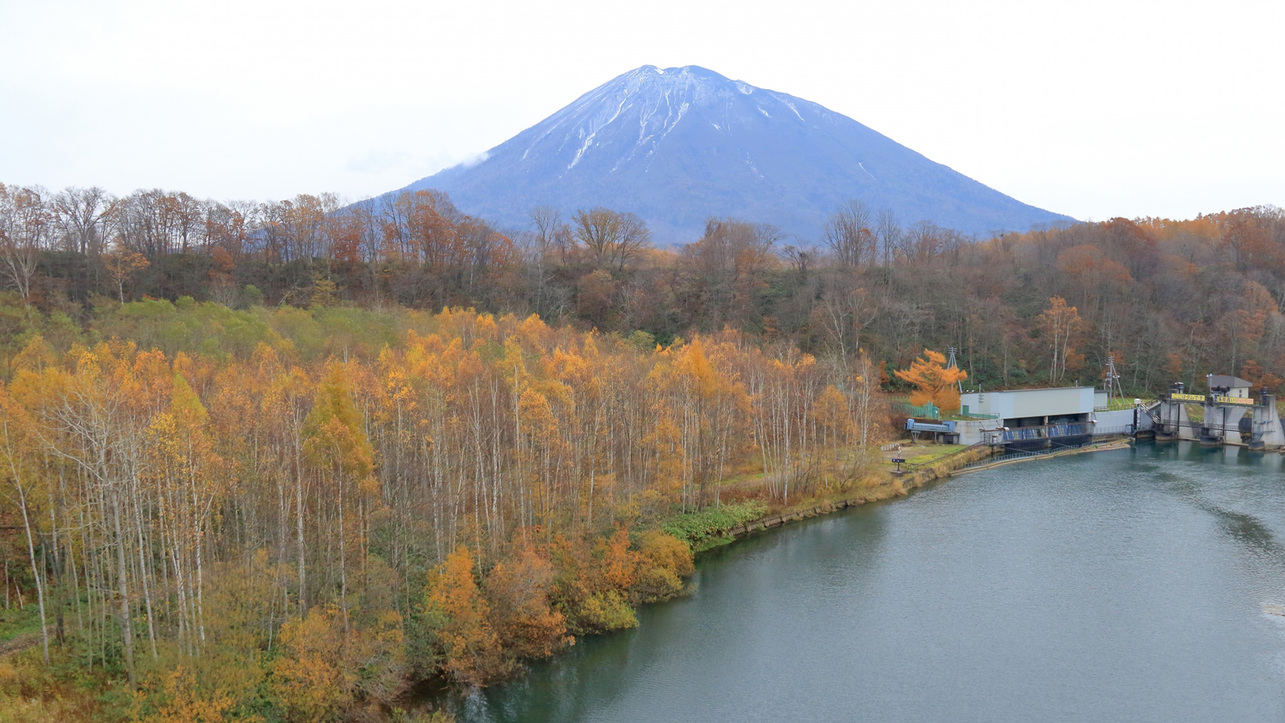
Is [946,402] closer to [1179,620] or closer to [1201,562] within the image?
[1201,562]

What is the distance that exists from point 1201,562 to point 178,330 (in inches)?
1516

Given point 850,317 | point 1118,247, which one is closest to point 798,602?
point 850,317

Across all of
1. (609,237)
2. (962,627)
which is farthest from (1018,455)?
(609,237)

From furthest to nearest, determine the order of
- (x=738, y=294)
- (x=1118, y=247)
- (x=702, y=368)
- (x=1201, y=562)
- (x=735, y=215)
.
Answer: (x=735, y=215) → (x=1118, y=247) → (x=738, y=294) → (x=702, y=368) → (x=1201, y=562)

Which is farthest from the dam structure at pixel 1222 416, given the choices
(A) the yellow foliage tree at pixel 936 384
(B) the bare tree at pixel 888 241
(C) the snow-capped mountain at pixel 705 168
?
(C) the snow-capped mountain at pixel 705 168

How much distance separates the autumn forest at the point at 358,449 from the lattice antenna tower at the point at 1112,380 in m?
1.45

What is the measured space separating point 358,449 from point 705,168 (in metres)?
134

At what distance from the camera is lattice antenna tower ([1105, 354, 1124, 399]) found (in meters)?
56.0

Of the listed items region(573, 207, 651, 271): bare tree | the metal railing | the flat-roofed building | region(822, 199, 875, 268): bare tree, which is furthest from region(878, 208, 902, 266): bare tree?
the metal railing

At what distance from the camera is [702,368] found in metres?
30.3

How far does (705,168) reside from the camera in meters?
146

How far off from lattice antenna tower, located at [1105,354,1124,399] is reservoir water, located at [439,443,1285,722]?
2288 cm

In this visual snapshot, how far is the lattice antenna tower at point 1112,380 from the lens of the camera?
56.0 m

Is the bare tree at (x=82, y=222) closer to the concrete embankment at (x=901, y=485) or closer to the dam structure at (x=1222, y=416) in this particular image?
the concrete embankment at (x=901, y=485)
